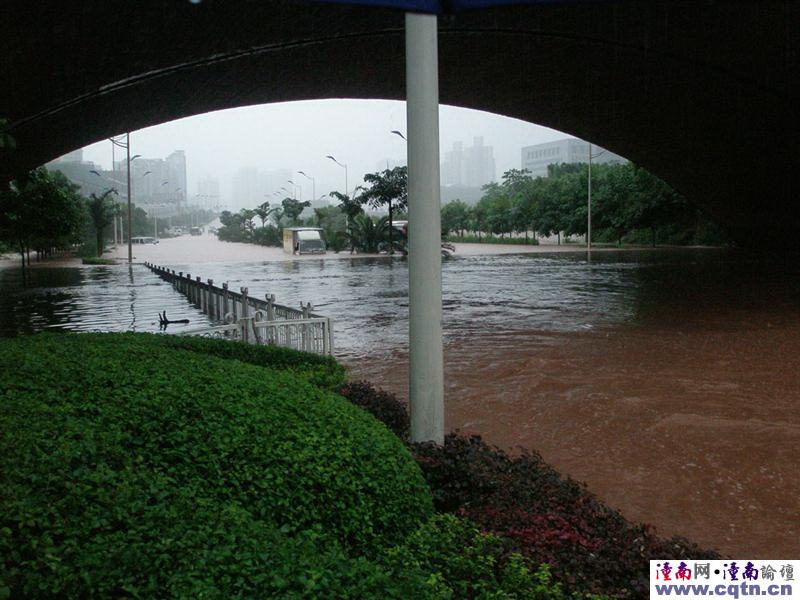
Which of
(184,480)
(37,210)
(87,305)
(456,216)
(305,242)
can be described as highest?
(456,216)

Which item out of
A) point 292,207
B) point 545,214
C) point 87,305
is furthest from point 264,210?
point 87,305

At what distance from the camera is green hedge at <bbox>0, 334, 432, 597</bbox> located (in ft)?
7.61

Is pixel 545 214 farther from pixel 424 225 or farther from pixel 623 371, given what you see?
pixel 424 225

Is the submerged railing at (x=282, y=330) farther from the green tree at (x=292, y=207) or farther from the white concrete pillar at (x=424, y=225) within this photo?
the green tree at (x=292, y=207)

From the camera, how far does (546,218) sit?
61625 millimetres

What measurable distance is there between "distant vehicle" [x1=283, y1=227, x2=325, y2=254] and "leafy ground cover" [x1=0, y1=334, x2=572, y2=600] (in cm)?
4854

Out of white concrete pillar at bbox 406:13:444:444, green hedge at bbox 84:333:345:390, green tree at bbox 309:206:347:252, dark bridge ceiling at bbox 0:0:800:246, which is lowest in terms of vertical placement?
green hedge at bbox 84:333:345:390

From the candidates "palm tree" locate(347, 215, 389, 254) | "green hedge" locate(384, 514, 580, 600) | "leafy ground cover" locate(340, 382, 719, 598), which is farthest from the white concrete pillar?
"palm tree" locate(347, 215, 389, 254)

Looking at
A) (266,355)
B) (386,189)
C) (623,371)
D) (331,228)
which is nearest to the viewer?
(266,355)

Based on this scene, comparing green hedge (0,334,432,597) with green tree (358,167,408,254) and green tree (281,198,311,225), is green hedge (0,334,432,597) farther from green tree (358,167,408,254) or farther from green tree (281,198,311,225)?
green tree (281,198,311,225)

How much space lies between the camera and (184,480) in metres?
3.08

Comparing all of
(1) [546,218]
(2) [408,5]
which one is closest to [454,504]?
(2) [408,5]

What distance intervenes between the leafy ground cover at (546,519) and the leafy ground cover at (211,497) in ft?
0.78

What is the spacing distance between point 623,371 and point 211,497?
26.2ft
